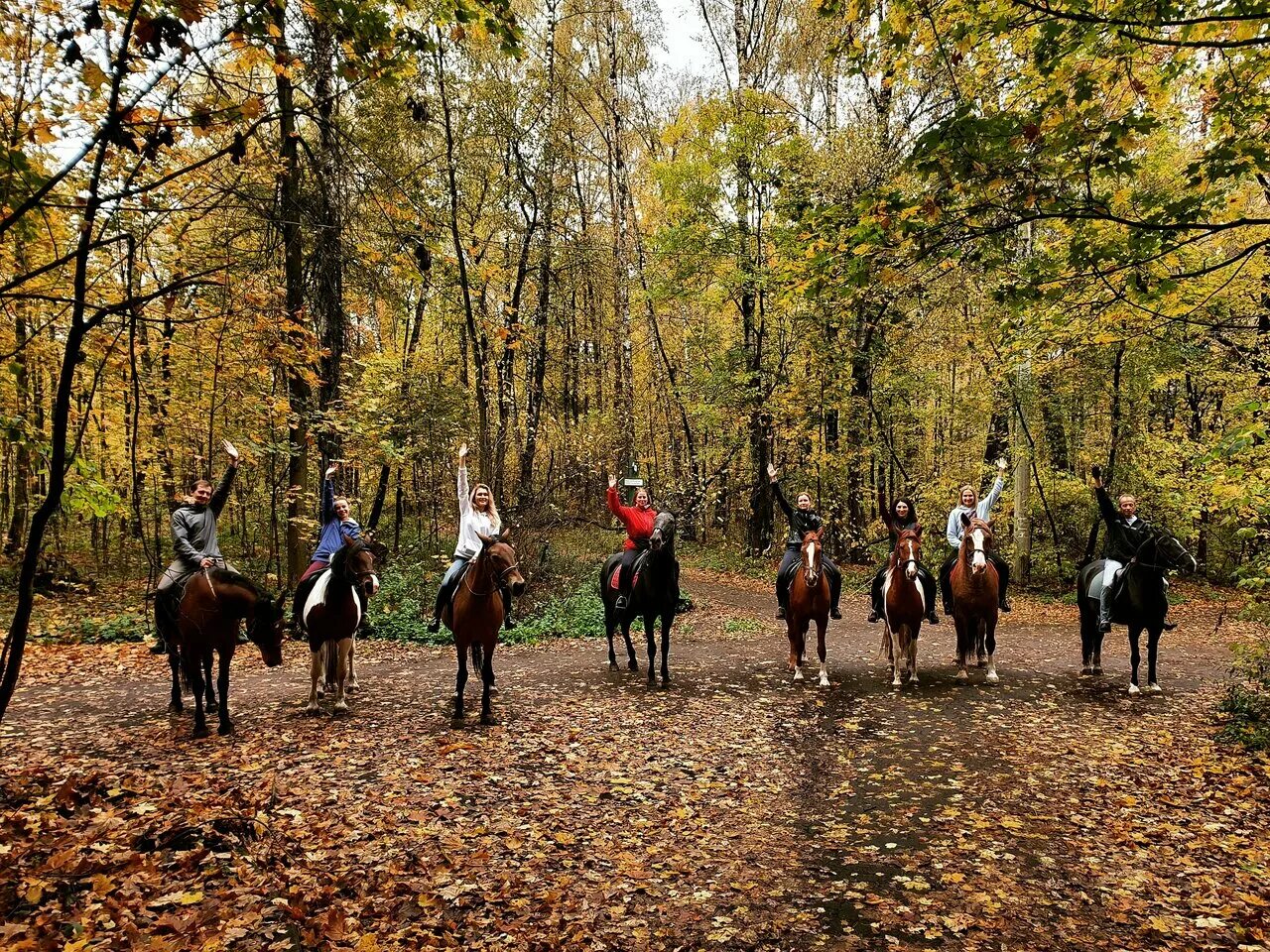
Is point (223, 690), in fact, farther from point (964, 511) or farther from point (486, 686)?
point (964, 511)

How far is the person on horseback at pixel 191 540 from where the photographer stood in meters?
7.21

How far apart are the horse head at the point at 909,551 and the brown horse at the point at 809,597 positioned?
1.11m

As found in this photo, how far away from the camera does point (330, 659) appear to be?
8234 mm

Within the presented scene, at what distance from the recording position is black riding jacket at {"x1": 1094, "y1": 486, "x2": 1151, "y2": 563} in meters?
8.62

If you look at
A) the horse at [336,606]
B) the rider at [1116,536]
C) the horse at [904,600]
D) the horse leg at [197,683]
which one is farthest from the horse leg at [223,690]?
the rider at [1116,536]

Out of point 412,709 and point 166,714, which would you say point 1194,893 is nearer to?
point 412,709

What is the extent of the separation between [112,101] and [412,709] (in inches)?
279

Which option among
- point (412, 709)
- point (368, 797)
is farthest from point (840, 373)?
point (368, 797)

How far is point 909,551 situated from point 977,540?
942 millimetres

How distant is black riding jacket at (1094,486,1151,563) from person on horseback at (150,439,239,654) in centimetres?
1107

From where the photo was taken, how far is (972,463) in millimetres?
20906

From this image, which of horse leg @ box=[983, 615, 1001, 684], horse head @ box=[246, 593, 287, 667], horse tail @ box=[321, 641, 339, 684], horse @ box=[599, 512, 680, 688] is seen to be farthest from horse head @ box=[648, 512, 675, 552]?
horse leg @ box=[983, 615, 1001, 684]

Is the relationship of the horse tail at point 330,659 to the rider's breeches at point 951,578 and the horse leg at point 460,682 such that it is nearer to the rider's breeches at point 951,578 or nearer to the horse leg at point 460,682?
the horse leg at point 460,682

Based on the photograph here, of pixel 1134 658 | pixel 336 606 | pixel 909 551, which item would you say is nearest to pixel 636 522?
pixel 909 551
